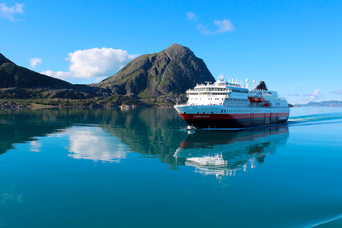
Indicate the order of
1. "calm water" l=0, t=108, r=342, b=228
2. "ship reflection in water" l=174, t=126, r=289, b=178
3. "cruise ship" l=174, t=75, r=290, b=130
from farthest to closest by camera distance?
"cruise ship" l=174, t=75, r=290, b=130 → "ship reflection in water" l=174, t=126, r=289, b=178 → "calm water" l=0, t=108, r=342, b=228

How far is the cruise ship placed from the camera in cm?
6038

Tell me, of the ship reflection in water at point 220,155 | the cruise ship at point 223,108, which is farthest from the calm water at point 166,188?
the cruise ship at point 223,108

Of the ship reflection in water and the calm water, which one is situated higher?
the ship reflection in water

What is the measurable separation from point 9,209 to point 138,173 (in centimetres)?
1150

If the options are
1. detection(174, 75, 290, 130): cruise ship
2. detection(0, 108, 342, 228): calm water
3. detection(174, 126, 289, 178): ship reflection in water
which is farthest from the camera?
detection(174, 75, 290, 130): cruise ship

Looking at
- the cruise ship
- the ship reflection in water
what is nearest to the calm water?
the ship reflection in water

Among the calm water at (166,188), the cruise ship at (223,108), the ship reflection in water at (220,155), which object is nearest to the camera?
the calm water at (166,188)

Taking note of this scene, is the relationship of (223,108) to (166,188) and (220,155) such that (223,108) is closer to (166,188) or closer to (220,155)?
(220,155)

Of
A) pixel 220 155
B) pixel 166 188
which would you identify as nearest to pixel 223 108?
pixel 220 155

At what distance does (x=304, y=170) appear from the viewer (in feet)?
87.1

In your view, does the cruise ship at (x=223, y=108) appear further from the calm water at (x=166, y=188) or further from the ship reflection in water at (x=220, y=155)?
the calm water at (x=166, y=188)

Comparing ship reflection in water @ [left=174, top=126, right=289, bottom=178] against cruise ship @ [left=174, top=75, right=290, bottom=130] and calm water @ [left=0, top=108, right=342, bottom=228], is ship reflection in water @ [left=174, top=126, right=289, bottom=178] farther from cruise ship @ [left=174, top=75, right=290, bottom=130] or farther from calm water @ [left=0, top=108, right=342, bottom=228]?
cruise ship @ [left=174, top=75, right=290, bottom=130]

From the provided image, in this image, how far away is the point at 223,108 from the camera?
198ft

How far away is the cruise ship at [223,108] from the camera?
60.4 metres
